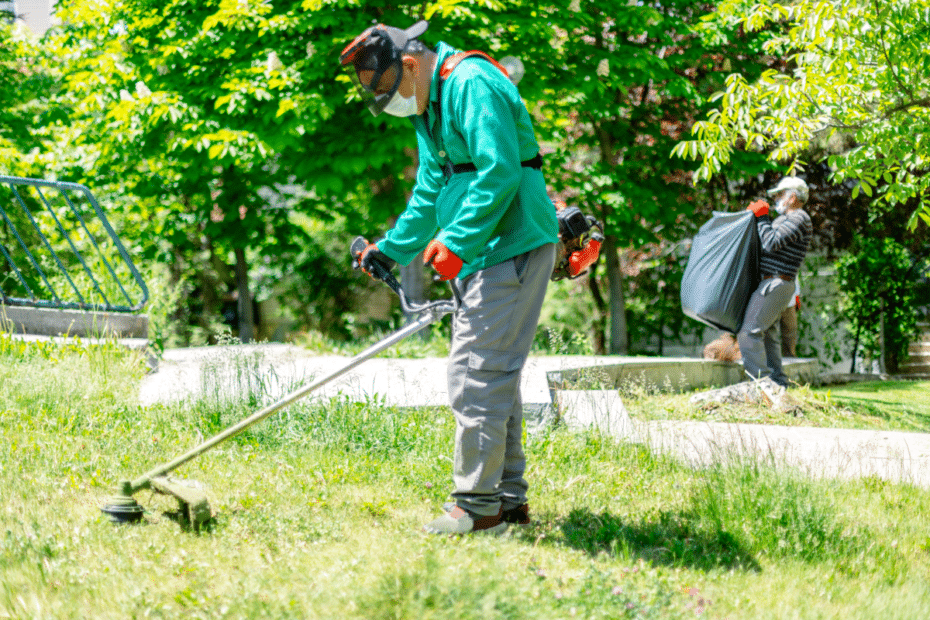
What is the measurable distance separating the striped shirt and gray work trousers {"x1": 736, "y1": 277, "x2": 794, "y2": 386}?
109 mm

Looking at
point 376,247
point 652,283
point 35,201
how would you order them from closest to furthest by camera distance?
1. point 376,247
2. point 35,201
3. point 652,283

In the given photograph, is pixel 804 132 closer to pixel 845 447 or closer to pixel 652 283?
pixel 845 447

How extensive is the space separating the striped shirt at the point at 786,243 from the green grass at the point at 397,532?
3.33 meters

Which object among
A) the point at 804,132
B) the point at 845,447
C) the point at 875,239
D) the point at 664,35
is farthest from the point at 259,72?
the point at 875,239

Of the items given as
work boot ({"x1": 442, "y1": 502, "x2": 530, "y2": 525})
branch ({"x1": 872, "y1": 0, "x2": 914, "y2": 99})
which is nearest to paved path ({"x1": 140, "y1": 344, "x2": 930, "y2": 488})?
work boot ({"x1": 442, "y1": 502, "x2": 530, "y2": 525})

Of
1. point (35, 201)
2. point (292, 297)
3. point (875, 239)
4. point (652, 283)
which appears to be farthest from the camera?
point (292, 297)

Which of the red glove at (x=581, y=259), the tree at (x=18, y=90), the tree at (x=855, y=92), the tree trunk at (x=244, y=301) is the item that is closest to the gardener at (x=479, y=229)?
the red glove at (x=581, y=259)

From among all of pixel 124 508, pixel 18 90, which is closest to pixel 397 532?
pixel 124 508

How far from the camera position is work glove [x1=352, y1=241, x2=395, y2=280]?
135 inches

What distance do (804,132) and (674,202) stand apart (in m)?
6.24

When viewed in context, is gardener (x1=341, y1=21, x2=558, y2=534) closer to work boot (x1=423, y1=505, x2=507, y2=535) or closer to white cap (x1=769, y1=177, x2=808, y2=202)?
work boot (x1=423, y1=505, x2=507, y2=535)

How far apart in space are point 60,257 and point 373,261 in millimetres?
10258

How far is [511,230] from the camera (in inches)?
122

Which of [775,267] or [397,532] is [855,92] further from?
[397,532]
